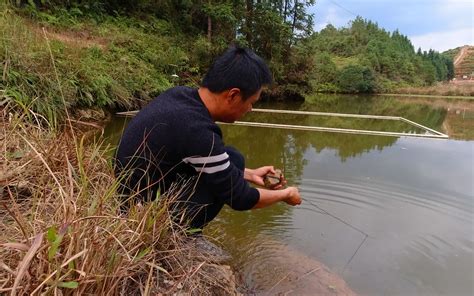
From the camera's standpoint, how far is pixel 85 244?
2.71ft

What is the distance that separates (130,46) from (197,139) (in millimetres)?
7600

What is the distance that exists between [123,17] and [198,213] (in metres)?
10.2

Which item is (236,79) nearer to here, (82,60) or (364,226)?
(364,226)

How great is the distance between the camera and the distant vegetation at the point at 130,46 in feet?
11.0

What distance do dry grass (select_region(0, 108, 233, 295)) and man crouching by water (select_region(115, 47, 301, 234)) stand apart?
111 millimetres

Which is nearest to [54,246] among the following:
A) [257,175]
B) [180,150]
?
[180,150]

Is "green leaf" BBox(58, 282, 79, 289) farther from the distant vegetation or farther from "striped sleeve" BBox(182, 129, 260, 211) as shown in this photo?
the distant vegetation

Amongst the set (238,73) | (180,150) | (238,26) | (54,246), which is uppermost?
(238,26)

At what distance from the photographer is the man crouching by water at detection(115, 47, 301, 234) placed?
3.96 feet

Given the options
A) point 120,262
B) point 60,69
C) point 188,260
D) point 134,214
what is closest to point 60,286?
point 120,262

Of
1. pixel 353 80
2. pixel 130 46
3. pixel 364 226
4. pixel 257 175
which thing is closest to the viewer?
pixel 257 175

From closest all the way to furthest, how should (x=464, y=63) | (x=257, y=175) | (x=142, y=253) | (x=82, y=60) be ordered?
1. (x=142, y=253)
2. (x=257, y=175)
3. (x=82, y=60)
4. (x=464, y=63)

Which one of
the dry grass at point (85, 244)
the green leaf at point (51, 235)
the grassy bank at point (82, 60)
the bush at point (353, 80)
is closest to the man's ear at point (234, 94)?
the dry grass at point (85, 244)

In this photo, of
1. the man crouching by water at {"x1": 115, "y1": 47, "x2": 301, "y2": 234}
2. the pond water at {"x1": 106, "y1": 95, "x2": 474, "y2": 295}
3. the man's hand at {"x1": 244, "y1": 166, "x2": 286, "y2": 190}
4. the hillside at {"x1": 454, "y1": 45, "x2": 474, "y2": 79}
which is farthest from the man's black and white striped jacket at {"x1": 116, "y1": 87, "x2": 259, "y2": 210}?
the hillside at {"x1": 454, "y1": 45, "x2": 474, "y2": 79}
